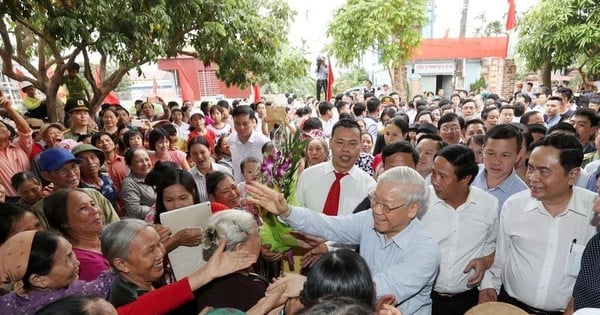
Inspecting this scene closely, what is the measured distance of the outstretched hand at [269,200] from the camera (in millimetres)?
2203

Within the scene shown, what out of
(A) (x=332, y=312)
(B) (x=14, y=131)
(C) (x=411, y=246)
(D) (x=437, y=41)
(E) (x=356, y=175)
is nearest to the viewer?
(A) (x=332, y=312)

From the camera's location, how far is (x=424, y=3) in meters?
11.4

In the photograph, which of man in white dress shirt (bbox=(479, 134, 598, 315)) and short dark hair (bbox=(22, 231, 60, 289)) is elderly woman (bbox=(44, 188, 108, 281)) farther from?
man in white dress shirt (bbox=(479, 134, 598, 315))

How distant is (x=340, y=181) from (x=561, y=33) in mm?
8346

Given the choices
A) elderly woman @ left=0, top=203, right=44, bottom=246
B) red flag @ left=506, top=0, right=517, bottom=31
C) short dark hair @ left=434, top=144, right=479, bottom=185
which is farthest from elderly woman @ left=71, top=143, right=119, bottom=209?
red flag @ left=506, top=0, right=517, bottom=31

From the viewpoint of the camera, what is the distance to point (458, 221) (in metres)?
2.63

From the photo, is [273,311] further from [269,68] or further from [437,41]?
[437,41]

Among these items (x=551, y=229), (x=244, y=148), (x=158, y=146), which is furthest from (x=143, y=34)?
(x=551, y=229)

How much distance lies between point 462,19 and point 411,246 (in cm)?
1726

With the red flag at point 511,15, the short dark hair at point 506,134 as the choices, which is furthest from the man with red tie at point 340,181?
the red flag at point 511,15

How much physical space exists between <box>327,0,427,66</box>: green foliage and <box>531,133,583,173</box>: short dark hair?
29.1ft

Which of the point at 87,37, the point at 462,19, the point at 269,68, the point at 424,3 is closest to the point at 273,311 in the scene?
the point at 87,37

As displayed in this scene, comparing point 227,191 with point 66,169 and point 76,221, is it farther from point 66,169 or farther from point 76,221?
point 66,169

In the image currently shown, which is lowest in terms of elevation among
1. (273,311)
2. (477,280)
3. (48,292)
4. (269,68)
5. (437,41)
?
(477,280)
